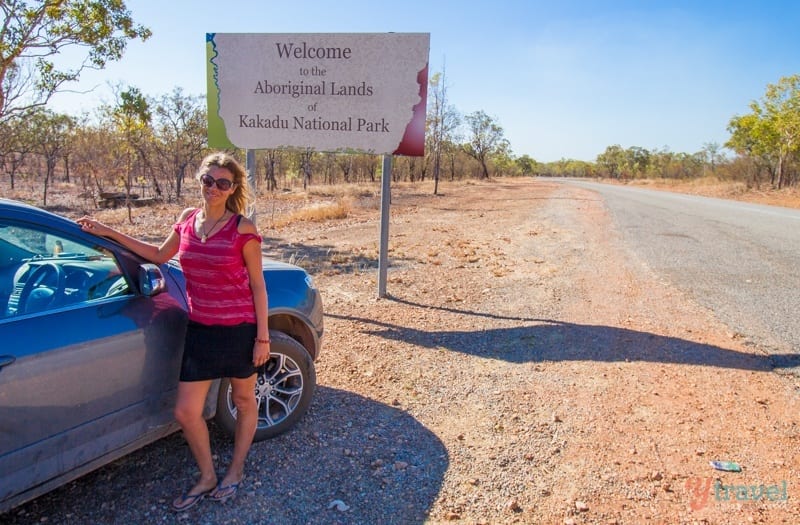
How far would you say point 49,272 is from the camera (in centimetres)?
243

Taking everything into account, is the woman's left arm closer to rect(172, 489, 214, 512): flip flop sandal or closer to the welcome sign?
rect(172, 489, 214, 512): flip flop sandal

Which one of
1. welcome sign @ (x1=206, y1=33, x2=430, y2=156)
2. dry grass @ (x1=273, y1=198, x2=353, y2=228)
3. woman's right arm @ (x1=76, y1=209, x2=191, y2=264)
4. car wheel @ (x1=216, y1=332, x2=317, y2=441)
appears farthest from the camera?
dry grass @ (x1=273, y1=198, x2=353, y2=228)

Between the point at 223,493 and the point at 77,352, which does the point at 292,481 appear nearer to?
the point at 223,493

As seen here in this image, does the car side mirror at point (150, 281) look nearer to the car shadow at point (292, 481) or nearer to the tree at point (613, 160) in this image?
the car shadow at point (292, 481)

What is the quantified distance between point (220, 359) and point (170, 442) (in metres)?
1.04

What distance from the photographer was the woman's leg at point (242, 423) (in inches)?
101

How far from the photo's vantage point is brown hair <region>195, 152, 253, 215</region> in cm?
238

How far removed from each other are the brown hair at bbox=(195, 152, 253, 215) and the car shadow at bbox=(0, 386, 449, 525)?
4.82 feet

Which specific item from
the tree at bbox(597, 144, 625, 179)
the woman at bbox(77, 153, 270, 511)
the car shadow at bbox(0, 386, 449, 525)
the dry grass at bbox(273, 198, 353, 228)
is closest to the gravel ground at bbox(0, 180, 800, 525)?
the car shadow at bbox(0, 386, 449, 525)

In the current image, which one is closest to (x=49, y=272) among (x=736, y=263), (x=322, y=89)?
(x=322, y=89)

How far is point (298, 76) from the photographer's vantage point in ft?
19.0

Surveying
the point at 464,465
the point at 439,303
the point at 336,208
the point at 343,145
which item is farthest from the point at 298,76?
the point at 336,208

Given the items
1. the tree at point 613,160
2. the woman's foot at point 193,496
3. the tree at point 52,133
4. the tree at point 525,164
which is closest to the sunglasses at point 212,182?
the woman's foot at point 193,496

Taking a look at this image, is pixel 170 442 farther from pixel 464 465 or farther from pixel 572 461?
pixel 572 461
